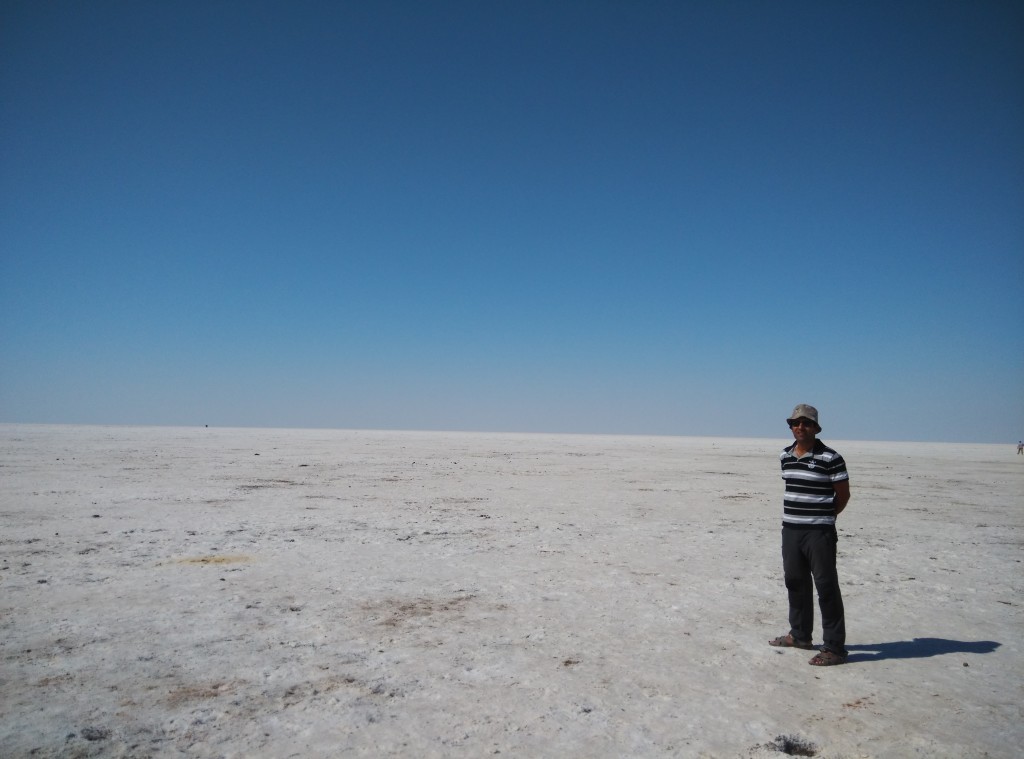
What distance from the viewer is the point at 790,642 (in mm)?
4938

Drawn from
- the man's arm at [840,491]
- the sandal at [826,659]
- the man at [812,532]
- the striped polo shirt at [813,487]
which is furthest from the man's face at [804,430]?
the sandal at [826,659]

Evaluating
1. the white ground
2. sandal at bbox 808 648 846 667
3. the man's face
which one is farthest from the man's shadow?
the man's face

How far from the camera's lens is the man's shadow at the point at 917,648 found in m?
4.80

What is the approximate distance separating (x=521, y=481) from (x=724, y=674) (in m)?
14.6

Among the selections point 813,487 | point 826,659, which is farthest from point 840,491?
point 826,659

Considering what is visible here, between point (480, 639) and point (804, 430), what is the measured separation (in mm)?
3256

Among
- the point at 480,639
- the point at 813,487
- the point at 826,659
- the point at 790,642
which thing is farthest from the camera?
the point at 480,639

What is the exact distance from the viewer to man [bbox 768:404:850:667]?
4.61m

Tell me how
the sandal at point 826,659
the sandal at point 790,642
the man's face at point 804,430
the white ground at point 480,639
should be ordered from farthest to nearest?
the sandal at point 790,642
the man's face at point 804,430
the sandal at point 826,659
the white ground at point 480,639

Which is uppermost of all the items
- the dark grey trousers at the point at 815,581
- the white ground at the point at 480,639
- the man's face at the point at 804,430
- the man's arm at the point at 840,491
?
the man's face at the point at 804,430

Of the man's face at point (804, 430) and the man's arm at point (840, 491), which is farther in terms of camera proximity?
the man's face at point (804, 430)

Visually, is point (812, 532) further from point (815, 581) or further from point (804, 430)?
point (804, 430)

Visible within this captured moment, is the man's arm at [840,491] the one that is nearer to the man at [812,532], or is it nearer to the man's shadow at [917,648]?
the man at [812,532]

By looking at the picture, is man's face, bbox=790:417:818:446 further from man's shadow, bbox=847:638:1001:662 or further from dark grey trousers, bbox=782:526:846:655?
man's shadow, bbox=847:638:1001:662
